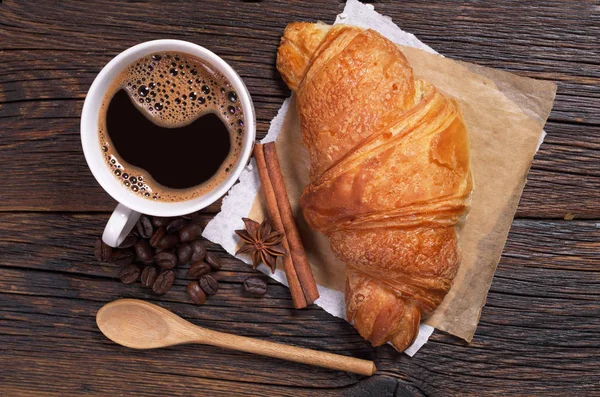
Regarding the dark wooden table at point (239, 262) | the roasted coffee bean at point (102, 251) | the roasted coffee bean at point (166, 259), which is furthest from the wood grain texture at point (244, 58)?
the roasted coffee bean at point (166, 259)

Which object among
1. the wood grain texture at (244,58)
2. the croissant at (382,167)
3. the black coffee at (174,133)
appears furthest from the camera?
the wood grain texture at (244,58)

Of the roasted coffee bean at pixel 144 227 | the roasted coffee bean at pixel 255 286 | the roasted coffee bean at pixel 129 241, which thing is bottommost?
the roasted coffee bean at pixel 255 286

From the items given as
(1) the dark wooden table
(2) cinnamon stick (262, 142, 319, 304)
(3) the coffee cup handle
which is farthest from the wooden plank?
(3) the coffee cup handle

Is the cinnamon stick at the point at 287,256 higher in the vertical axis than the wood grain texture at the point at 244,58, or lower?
lower

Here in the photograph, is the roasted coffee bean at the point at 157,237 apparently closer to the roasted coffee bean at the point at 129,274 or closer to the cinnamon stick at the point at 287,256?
the roasted coffee bean at the point at 129,274

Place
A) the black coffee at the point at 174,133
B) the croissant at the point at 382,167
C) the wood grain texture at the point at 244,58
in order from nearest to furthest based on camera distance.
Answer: the croissant at the point at 382,167 → the black coffee at the point at 174,133 → the wood grain texture at the point at 244,58

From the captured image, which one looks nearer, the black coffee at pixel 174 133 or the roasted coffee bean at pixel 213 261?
the black coffee at pixel 174 133
